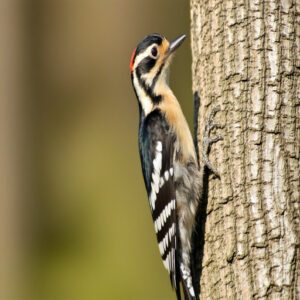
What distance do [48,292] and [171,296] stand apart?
1542mm

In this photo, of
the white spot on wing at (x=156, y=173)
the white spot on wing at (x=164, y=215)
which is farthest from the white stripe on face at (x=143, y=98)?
the white spot on wing at (x=164, y=215)

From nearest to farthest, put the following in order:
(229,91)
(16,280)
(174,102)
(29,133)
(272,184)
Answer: (272,184) → (229,91) → (174,102) → (16,280) → (29,133)

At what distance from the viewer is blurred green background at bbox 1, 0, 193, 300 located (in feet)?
32.5

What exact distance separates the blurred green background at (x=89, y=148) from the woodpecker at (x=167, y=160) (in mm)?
4059

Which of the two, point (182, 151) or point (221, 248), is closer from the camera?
point (221, 248)

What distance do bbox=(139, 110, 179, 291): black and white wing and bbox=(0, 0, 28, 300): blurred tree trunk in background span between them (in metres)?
4.27

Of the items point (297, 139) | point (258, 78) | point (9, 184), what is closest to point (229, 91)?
point (258, 78)

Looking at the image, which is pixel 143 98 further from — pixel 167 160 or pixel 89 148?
pixel 89 148

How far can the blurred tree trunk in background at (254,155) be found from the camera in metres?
4.39

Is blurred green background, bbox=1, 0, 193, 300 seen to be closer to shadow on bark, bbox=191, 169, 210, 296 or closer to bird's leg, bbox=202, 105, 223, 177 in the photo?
shadow on bark, bbox=191, 169, 210, 296

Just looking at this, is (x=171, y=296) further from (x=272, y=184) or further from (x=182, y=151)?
(x=272, y=184)

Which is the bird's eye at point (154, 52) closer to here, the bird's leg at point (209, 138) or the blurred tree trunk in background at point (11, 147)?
the bird's leg at point (209, 138)

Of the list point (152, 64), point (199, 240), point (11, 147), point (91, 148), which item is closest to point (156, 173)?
point (199, 240)

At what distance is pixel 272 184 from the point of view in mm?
4453
